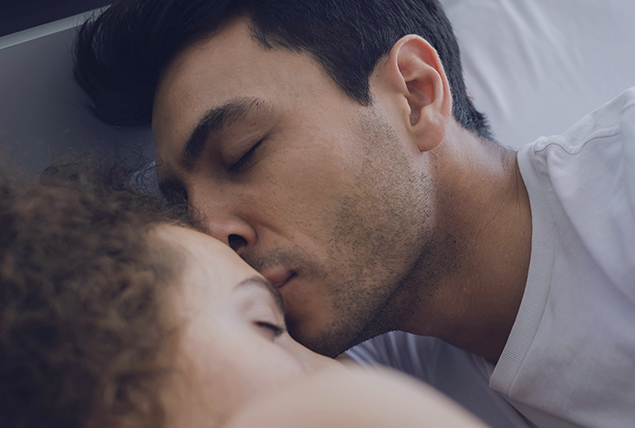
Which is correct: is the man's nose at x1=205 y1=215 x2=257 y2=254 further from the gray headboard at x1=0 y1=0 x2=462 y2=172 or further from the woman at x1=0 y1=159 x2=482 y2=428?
the gray headboard at x1=0 y1=0 x2=462 y2=172

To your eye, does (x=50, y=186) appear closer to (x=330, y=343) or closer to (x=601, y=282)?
(x=330, y=343)

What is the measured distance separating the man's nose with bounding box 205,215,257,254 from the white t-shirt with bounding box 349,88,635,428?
519mm

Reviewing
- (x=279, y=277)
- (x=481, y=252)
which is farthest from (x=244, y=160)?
(x=481, y=252)

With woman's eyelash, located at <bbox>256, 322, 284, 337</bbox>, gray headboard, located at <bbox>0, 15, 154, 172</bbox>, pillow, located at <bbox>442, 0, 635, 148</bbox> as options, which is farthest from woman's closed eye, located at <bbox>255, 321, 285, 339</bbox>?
pillow, located at <bbox>442, 0, 635, 148</bbox>

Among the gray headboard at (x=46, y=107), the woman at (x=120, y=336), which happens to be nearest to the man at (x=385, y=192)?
the gray headboard at (x=46, y=107)

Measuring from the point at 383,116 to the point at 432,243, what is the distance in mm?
274

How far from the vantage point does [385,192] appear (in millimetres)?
830

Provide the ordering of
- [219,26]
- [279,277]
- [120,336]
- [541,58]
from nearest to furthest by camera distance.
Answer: [120,336] < [279,277] < [219,26] < [541,58]

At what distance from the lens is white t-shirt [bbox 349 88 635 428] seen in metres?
0.77

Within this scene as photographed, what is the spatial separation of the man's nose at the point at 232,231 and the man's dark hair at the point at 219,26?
327mm

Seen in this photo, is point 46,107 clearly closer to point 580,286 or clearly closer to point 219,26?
point 219,26

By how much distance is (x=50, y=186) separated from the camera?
2.07 feet

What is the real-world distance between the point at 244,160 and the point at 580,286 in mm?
643

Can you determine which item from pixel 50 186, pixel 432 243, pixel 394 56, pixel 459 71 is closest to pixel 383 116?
pixel 394 56
